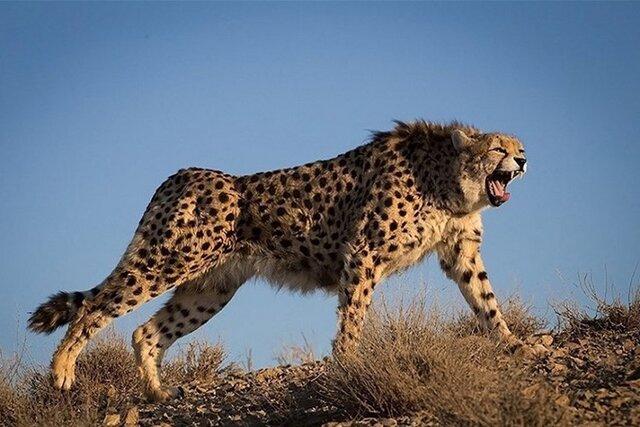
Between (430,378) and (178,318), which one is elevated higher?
(178,318)

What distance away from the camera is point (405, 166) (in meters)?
6.43

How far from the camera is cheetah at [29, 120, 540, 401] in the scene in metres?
6.26

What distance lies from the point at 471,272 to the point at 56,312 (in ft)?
9.82

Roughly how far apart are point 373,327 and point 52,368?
8.06 ft

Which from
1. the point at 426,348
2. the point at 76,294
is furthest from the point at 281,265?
the point at 426,348

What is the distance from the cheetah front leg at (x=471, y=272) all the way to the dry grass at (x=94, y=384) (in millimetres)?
2224

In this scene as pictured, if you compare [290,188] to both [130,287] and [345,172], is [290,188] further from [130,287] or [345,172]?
[130,287]

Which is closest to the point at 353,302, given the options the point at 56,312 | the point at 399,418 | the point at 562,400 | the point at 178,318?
the point at 399,418

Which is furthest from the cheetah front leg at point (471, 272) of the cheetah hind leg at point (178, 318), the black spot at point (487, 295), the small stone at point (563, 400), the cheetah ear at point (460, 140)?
the small stone at point (563, 400)

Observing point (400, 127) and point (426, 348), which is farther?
point (400, 127)

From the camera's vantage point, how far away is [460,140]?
21.1 ft

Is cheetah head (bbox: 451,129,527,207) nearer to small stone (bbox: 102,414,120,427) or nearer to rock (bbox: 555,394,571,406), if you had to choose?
rock (bbox: 555,394,571,406)

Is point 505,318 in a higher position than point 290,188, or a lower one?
lower

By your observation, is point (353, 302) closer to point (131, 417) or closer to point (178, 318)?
point (131, 417)
